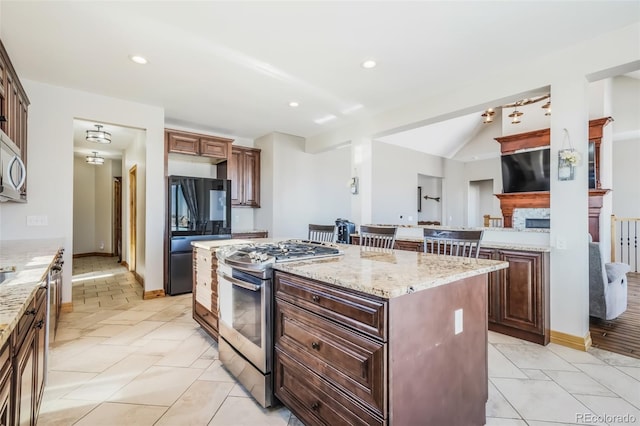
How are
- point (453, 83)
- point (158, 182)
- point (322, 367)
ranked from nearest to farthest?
point (322, 367), point (453, 83), point (158, 182)

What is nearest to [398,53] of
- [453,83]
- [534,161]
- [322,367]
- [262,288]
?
[453,83]

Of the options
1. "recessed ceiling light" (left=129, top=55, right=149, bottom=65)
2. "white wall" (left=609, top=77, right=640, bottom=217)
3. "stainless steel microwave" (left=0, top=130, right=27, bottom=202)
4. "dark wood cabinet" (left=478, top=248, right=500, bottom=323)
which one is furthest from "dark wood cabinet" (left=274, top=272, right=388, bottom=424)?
"white wall" (left=609, top=77, right=640, bottom=217)

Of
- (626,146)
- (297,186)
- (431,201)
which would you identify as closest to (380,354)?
(297,186)

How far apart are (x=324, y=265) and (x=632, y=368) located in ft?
8.34

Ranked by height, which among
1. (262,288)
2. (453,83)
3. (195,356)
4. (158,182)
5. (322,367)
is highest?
(453,83)

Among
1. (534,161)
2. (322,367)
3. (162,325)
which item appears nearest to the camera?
(322,367)

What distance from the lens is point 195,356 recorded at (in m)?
2.53

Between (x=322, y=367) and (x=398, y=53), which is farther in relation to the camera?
(x=398, y=53)

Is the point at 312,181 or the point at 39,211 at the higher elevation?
the point at 312,181

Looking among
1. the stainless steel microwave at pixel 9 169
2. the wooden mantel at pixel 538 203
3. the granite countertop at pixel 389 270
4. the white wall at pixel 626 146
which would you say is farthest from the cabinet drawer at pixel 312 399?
the white wall at pixel 626 146

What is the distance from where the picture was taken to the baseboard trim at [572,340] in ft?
8.57

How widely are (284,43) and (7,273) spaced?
248cm

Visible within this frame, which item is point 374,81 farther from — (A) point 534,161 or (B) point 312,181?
(A) point 534,161

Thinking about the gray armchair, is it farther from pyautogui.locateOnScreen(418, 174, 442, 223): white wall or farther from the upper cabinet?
pyautogui.locateOnScreen(418, 174, 442, 223): white wall
